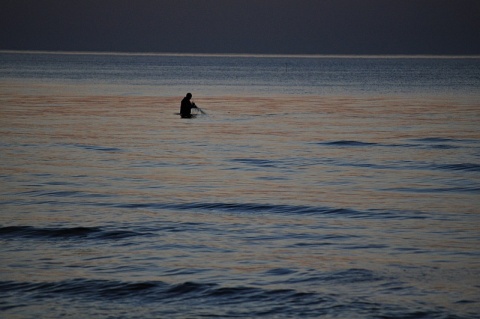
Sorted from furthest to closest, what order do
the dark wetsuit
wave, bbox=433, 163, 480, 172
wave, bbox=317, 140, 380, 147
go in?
the dark wetsuit → wave, bbox=317, 140, 380, 147 → wave, bbox=433, 163, 480, 172

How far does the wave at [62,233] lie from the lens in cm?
1557

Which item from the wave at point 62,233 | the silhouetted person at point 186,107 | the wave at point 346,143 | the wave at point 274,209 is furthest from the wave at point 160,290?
the silhouetted person at point 186,107

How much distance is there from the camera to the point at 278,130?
3956 cm

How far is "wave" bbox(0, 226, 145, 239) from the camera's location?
51.1ft

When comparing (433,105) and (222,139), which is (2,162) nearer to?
(222,139)

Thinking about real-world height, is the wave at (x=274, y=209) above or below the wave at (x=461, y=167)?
above

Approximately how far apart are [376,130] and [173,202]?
22.0 meters

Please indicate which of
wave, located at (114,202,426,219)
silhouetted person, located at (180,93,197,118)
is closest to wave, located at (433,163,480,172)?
wave, located at (114,202,426,219)

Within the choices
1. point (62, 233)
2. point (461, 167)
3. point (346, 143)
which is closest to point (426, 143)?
point (346, 143)

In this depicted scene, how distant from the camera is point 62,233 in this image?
1586 centimetres

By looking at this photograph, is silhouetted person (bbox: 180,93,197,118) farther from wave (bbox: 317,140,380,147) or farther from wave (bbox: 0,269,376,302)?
wave (bbox: 0,269,376,302)

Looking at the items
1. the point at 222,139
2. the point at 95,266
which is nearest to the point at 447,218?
the point at 95,266

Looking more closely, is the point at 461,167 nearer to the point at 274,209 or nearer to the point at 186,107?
the point at 274,209

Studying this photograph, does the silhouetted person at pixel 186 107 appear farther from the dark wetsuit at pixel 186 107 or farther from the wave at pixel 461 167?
the wave at pixel 461 167
